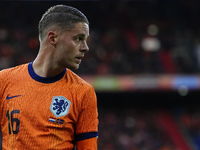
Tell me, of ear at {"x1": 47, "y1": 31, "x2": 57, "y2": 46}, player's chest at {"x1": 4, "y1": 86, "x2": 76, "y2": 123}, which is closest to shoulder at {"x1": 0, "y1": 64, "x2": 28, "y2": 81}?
player's chest at {"x1": 4, "y1": 86, "x2": 76, "y2": 123}

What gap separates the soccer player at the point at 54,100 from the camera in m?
1.92

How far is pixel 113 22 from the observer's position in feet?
53.0

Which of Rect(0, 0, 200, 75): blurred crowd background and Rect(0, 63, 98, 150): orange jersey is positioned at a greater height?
Rect(0, 0, 200, 75): blurred crowd background

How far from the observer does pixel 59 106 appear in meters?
1.98

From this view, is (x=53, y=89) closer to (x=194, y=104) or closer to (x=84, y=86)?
(x=84, y=86)

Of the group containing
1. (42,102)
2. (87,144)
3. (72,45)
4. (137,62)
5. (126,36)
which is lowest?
(87,144)

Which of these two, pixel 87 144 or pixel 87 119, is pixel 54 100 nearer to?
pixel 87 119

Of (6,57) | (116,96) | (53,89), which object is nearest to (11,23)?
(6,57)

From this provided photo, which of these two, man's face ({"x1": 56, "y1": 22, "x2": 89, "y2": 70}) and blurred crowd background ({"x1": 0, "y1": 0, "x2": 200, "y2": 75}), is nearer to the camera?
man's face ({"x1": 56, "y1": 22, "x2": 89, "y2": 70})

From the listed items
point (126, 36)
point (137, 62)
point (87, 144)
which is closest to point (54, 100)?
point (87, 144)

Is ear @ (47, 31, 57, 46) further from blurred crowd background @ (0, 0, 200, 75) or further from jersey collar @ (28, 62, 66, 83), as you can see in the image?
blurred crowd background @ (0, 0, 200, 75)

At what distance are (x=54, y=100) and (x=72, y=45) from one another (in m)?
0.41

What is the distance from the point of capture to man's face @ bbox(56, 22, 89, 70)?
199cm

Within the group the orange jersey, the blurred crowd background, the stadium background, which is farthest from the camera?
the blurred crowd background
